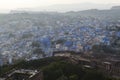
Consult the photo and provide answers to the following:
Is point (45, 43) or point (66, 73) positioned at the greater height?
point (66, 73)

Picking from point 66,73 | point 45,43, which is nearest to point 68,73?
point 66,73

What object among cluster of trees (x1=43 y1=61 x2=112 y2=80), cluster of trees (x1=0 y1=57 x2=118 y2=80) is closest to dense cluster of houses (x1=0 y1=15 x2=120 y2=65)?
cluster of trees (x1=0 y1=57 x2=118 y2=80)

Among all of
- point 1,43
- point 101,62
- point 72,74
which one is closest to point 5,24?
point 1,43

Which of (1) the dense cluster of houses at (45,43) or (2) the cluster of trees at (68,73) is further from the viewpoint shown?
(1) the dense cluster of houses at (45,43)

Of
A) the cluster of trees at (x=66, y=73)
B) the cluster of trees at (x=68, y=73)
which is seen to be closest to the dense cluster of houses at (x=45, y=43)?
the cluster of trees at (x=66, y=73)

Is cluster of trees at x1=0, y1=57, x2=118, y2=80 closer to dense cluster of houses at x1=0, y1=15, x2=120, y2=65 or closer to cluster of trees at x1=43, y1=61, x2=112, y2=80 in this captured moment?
cluster of trees at x1=43, y1=61, x2=112, y2=80

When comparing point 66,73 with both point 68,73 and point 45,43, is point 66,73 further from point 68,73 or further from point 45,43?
point 45,43

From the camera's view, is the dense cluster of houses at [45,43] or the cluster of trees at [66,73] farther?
the dense cluster of houses at [45,43]

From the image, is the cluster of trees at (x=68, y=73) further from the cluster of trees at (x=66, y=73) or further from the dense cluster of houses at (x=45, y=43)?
the dense cluster of houses at (x=45, y=43)

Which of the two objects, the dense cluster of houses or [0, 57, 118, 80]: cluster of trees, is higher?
[0, 57, 118, 80]: cluster of trees

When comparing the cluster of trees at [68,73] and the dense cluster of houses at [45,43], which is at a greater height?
the cluster of trees at [68,73]

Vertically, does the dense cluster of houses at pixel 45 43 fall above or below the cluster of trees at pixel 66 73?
below

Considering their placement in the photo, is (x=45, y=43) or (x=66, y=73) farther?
(x=45, y=43)
